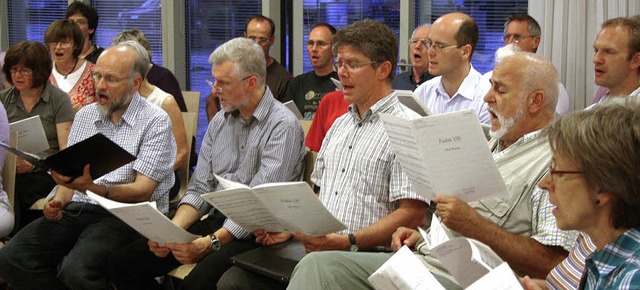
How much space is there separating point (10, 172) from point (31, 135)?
0.80 ft

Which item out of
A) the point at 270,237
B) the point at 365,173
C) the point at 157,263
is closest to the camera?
the point at 365,173

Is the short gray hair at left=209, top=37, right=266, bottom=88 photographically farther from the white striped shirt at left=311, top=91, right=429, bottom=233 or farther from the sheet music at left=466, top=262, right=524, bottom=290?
the sheet music at left=466, top=262, right=524, bottom=290

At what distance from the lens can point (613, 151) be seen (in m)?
1.68

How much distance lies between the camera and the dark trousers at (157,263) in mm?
3195

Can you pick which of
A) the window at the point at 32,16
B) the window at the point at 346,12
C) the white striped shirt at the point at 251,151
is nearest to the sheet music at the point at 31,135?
the white striped shirt at the point at 251,151

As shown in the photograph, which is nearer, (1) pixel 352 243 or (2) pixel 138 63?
(1) pixel 352 243

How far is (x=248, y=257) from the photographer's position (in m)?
3.04

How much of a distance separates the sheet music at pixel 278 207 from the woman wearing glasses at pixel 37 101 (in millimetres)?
1759

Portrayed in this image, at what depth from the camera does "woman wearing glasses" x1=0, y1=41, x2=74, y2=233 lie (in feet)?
14.1

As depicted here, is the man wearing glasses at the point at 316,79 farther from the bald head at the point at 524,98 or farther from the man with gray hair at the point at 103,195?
the bald head at the point at 524,98

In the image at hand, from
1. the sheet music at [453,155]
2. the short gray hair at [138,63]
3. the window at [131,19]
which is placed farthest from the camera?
the window at [131,19]

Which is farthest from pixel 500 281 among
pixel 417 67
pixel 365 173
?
pixel 417 67

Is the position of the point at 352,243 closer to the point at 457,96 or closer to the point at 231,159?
the point at 231,159

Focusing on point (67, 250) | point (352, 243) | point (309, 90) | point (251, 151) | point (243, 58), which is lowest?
point (67, 250)
